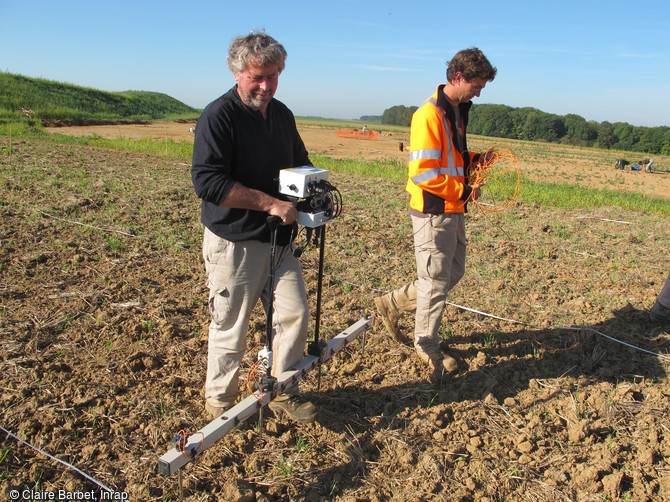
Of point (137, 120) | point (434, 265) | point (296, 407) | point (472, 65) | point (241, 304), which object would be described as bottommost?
point (296, 407)

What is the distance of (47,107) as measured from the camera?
32875 millimetres

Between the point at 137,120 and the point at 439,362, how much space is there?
42682mm

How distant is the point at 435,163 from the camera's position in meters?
3.38

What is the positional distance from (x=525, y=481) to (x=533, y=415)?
66 cm

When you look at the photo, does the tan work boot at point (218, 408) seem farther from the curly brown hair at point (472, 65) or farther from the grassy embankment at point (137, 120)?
the grassy embankment at point (137, 120)

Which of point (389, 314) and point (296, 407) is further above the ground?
point (389, 314)

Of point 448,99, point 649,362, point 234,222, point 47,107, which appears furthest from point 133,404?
point 47,107

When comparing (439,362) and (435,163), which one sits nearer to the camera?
(435,163)

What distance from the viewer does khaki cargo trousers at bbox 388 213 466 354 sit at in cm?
351

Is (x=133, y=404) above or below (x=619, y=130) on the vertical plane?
below

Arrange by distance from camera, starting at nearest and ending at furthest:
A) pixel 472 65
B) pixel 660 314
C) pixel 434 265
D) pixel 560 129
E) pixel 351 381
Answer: pixel 472 65 < pixel 434 265 < pixel 351 381 < pixel 660 314 < pixel 560 129

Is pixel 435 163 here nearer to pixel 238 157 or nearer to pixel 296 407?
pixel 238 157

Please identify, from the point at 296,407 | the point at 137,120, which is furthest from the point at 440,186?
the point at 137,120

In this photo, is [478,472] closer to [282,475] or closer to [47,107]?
[282,475]
